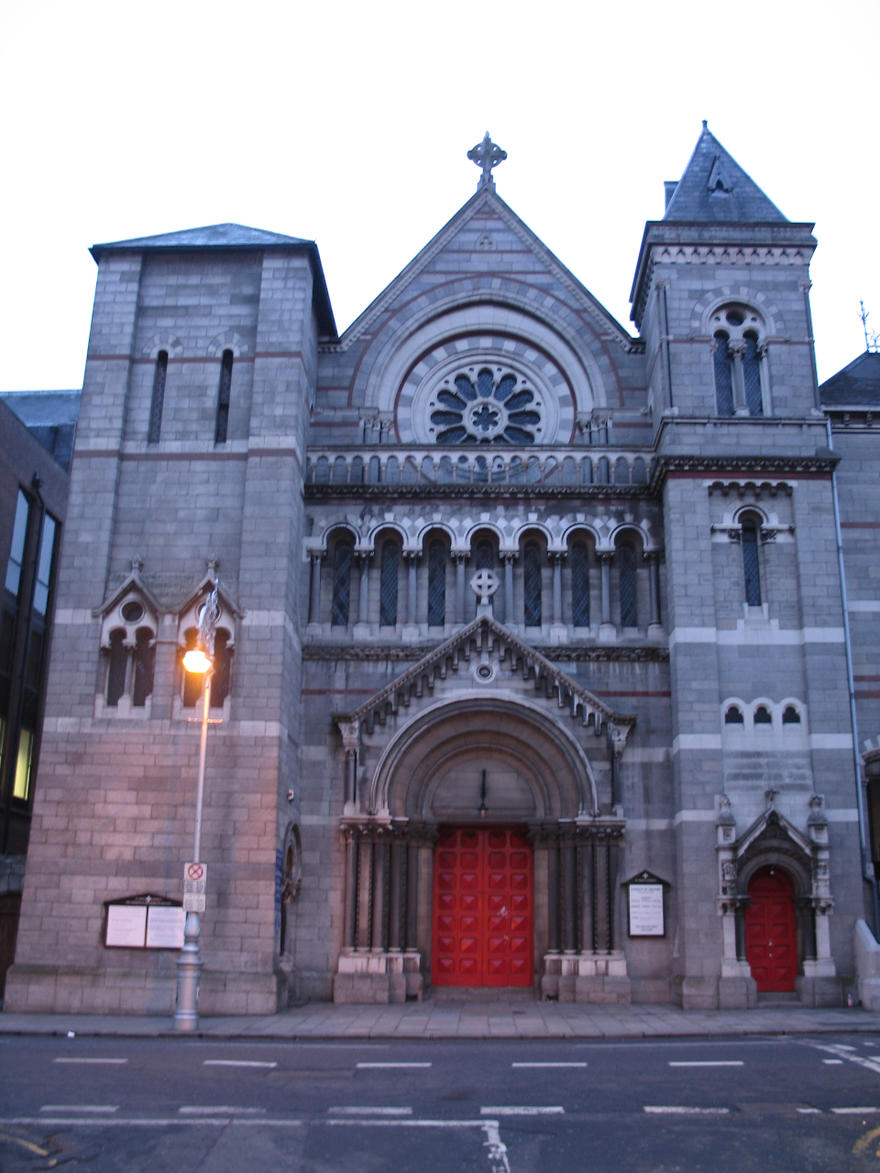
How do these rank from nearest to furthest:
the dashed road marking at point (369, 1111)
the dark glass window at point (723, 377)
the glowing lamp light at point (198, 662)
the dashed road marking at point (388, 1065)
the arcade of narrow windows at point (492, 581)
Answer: the dashed road marking at point (369, 1111)
the dashed road marking at point (388, 1065)
the glowing lamp light at point (198, 662)
the arcade of narrow windows at point (492, 581)
the dark glass window at point (723, 377)

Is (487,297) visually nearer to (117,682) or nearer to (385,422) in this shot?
(385,422)

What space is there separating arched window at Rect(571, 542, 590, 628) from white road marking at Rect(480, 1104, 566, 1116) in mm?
15827

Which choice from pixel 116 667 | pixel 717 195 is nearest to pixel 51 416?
pixel 116 667

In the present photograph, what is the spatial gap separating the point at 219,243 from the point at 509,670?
42.3ft

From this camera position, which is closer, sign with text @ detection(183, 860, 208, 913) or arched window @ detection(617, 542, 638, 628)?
sign with text @ detection(183, 860, 208, 913)

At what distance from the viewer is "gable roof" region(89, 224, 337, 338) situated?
27969 mm

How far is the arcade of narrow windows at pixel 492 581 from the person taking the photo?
2759 cm

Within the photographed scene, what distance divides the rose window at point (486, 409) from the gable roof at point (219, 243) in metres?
4.68

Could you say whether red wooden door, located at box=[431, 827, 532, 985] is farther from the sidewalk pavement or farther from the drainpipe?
the drainpipe

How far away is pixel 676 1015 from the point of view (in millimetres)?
22391

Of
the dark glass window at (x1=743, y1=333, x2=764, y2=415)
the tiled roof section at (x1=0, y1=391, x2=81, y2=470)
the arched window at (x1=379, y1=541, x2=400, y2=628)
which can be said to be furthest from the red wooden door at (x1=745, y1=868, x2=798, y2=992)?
the tiled roof section at (x1=0, y1=391, x2=81, y2=470)

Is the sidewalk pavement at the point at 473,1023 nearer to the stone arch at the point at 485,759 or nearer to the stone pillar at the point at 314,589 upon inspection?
the stone arch at the point at 485,759

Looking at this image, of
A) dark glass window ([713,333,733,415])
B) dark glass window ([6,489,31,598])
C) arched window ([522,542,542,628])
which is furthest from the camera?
dark glass window ([6,489,31,598])

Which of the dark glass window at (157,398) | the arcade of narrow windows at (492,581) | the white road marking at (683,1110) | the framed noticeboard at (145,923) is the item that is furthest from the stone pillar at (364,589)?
the white road marking at (683,1110)
